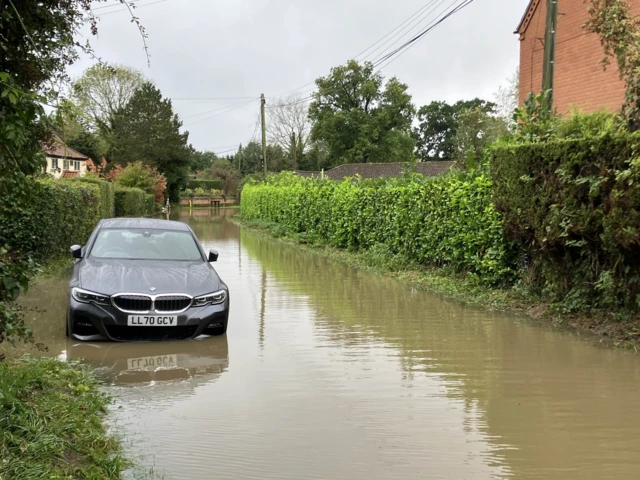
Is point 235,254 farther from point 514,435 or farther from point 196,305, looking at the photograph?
point 514,435

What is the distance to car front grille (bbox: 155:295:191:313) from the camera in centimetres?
715

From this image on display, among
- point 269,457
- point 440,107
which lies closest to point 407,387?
point 269,457

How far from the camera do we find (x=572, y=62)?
23.5 meters

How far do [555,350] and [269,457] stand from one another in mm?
4320

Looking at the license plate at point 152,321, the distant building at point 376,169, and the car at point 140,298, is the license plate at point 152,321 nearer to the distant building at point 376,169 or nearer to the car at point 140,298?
the car at point 140,298

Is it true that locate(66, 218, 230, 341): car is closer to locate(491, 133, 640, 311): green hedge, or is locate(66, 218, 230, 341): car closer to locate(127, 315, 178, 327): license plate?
locate(127, 315, 178, 327): license plate

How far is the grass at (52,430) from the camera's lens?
3639 millimetres

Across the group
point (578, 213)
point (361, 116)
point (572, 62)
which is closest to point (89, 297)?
point (578, 213)

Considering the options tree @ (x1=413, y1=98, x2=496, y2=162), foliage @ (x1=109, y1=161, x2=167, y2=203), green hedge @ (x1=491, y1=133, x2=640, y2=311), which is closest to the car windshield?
green hedge @ (x1=491, y1=133, x2=640, y2=311)

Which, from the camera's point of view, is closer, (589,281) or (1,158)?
(1,158)

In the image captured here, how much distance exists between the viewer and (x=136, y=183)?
1928 inches

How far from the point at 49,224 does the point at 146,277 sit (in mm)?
8001

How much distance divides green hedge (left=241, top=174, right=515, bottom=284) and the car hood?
5221 mm

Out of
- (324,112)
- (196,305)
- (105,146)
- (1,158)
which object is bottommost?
(196,305)
